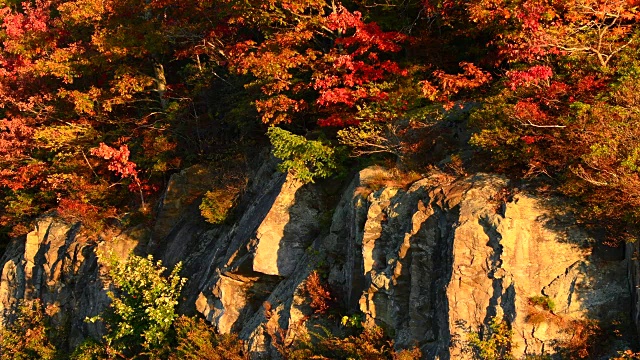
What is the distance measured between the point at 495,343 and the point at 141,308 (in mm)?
8655

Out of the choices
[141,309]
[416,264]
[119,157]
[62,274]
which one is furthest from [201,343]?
[62,274]

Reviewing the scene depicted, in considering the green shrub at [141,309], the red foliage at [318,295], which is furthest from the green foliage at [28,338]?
the red foliage at [318,295]

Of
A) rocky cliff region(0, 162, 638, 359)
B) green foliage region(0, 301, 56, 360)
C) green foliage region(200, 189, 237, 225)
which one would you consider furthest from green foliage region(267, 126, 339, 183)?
green foliage region(0, 301, 56, 360)

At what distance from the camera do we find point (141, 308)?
49.8ft

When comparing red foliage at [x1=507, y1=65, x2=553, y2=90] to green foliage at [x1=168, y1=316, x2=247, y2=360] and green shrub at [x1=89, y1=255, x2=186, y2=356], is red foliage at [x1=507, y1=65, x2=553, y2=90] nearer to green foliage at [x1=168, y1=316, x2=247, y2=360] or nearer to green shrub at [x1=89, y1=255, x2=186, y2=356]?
green foliage at [x1=168, y1=316, x2=247, y2=360]

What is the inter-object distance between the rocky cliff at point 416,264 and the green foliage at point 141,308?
26.2 inches

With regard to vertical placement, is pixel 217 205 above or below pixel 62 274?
above

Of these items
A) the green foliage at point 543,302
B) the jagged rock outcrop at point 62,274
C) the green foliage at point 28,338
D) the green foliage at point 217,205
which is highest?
the green foliage at point 217,205

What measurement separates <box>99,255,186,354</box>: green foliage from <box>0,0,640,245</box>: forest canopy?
3.96 meters

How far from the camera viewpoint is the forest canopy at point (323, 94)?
33.7 ft

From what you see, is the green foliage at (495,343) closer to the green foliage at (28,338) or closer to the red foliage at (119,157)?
the red foliage at (119,157)

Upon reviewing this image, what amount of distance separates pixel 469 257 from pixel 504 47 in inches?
169

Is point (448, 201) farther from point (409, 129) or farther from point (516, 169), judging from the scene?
point (409, 129)

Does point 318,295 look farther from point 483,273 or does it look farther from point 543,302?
point 543,302
